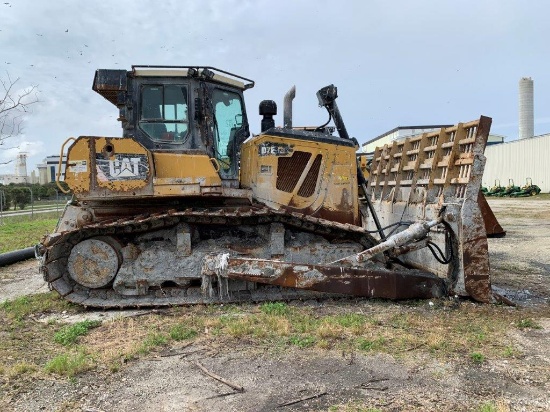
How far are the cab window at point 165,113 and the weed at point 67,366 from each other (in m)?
3.16

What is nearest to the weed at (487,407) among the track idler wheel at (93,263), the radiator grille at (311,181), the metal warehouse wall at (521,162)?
the radiator grille at (311,181)

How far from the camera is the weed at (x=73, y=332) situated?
486 centimetres

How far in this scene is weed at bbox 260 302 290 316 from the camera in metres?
5.51

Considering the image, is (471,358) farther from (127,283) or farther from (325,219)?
(127,283)

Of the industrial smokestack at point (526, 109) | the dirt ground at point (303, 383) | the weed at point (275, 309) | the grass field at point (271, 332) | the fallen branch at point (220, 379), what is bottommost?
the dirt ground at point (303, 383)

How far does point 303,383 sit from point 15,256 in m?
8.81

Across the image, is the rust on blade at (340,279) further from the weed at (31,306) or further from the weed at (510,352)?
the weed at (31,306)

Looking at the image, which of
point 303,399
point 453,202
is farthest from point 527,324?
point 303,399

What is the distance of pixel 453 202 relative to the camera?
5.89 metres

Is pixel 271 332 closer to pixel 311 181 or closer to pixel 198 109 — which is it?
pixel 311 181

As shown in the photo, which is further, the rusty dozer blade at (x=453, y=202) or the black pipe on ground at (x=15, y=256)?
the black pipe on ground at (x=15, y=256)

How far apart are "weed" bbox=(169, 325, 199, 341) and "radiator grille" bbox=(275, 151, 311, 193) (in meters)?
2.49

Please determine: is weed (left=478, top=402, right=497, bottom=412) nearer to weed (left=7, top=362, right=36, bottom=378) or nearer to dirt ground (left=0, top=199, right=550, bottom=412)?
dirt ground (left=0, top=199, right=550, bottom=412)

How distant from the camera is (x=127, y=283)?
6148mm
